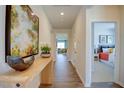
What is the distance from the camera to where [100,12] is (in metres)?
4.58

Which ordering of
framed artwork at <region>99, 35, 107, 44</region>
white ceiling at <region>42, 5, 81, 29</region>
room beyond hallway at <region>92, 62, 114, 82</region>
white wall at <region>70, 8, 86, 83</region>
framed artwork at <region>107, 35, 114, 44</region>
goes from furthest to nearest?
framed artwork at <region>107, 35, 114, 44</region> < framed artwork at <region>99, 35, 107, 44</region> < white ceiling at <region>42, 5, 81, 29</region> < room beyond hallway at <region>92, 62, 114, 82</region> < white wall at <region>70, 8, 86, 83</region>

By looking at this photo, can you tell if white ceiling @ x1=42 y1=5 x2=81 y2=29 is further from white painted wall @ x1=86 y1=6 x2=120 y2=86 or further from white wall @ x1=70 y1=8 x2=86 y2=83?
white painted wall @ x1=86 y1=6 x2=120 y2=86

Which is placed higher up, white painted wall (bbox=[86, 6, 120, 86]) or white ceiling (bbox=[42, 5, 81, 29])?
white ceiling (bbox=[42, 5, 81, 29])

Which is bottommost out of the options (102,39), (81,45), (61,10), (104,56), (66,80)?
(66,80)

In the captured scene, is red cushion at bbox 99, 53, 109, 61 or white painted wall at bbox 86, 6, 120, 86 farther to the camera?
red cushion at bbox 99, 53, 109, 61

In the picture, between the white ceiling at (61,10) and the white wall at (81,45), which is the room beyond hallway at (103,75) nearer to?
the white wall at (81,45)

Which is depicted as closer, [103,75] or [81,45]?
[81,45]

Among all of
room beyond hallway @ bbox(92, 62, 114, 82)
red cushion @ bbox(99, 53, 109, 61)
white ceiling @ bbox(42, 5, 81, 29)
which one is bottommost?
room beyond hallway @ bbox(92, 62, 114, 82)

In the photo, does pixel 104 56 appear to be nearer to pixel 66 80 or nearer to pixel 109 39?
pixel 109 39

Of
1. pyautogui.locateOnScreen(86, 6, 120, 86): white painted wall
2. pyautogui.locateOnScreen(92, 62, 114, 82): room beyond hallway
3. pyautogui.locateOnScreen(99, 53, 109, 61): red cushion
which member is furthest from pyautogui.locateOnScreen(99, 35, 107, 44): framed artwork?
pyautogui.locateOnScreen(86, 6, 120, 86): white painted wall

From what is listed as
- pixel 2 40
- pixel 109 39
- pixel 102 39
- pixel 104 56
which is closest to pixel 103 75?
pixel 104 56

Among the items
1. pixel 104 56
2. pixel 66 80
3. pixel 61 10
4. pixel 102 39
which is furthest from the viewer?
pixel 102 39
